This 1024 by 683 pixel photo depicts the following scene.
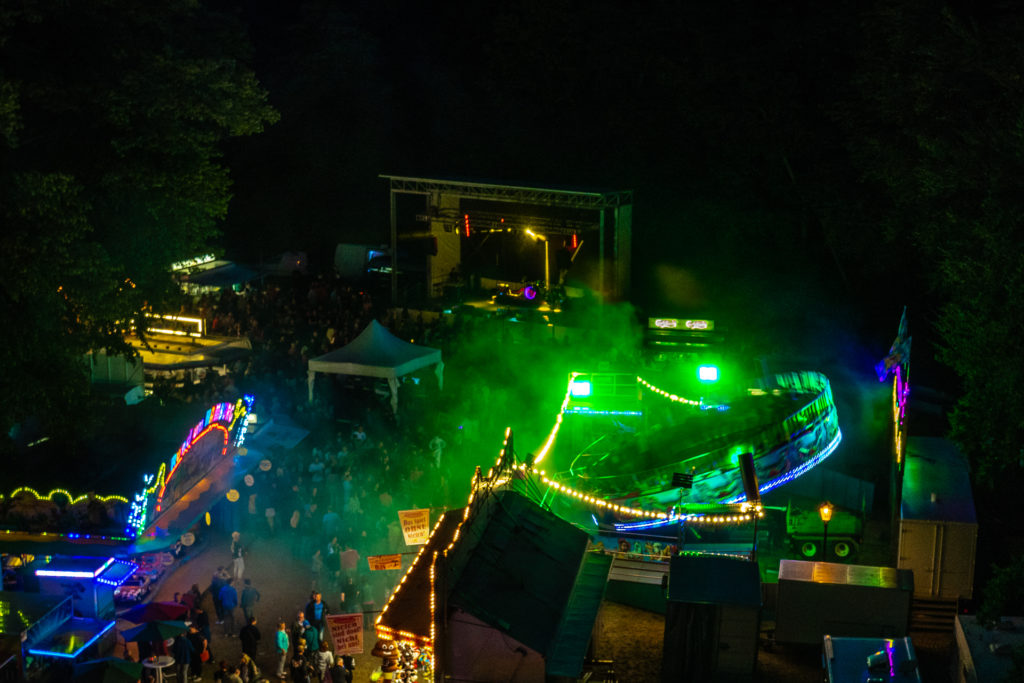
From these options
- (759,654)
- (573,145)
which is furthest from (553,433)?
(573,145)

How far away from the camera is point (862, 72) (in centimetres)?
2798

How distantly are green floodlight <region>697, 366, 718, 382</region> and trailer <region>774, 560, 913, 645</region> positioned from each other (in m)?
8.49

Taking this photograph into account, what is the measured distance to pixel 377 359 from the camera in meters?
22.0

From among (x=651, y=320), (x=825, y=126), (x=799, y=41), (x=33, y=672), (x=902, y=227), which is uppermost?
(x=799, y=41)

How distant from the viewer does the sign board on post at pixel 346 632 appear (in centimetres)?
1270

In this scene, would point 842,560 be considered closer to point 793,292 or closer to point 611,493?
point 611,493

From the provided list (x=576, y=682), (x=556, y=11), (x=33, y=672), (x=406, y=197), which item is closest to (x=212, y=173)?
→ (x=33, y=672)

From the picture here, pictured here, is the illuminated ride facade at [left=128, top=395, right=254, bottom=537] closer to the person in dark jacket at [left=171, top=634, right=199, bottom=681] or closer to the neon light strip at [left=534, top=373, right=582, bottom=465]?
the person in dark jacket at [left=171, top=634, right=199, bottom=681]

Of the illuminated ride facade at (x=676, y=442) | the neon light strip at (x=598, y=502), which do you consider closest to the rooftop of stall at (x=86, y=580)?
the neon light strip at (x=598, y=502)

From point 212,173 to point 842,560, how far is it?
13.1 m

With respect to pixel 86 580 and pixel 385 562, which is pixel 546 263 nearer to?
pixel 385 562

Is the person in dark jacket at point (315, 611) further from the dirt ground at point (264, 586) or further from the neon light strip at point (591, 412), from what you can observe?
the neon light strip at point (591, 412)

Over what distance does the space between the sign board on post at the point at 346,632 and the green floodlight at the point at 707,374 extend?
38.3 ft

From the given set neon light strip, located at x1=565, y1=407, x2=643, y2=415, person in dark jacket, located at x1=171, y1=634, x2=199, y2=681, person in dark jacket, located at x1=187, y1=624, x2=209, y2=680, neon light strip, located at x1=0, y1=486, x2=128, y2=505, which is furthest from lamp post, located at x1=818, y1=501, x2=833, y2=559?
neon light strip, located at x1=0, y1=486, x2=128, y2=505
